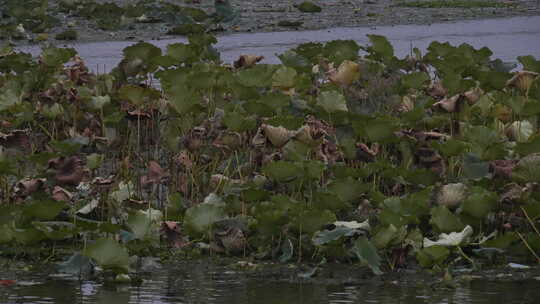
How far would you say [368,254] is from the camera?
177 inches

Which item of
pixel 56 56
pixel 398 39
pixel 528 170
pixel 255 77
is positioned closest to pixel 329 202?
pixel 528 170

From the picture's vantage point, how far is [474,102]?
254 inches

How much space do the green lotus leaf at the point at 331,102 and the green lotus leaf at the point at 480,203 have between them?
130 cm

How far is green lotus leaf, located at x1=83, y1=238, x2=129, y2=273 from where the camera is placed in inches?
173

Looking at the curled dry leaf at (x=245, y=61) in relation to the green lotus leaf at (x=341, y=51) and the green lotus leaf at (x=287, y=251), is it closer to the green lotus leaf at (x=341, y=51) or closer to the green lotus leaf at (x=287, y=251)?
the green lotus leaf at (x=341, y=51)

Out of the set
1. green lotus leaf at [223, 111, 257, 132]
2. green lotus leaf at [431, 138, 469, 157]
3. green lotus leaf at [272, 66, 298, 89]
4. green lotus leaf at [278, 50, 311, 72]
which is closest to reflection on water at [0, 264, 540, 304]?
green lotus leaf at [431, 138, 469, 157]

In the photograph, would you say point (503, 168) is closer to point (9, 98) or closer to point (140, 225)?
point (140, 225)

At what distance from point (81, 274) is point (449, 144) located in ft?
5.61

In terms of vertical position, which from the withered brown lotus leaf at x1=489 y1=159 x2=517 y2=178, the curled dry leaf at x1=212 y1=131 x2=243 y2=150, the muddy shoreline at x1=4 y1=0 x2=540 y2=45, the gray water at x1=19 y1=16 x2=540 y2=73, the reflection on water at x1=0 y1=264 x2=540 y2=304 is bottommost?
the muddy shoreline at x1=4 y1=0 x2=540 y2=45

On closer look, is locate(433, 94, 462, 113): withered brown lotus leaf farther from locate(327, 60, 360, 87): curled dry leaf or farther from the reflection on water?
the reflection on water

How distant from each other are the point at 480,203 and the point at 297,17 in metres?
12.2

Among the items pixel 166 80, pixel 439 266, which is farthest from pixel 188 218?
pixel 166 80

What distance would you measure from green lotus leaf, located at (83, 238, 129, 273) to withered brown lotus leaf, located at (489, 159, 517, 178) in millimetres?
1622

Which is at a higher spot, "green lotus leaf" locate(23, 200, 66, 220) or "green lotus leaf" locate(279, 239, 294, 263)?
"green lotus leaf" locate(23, 200, 66, 220)
